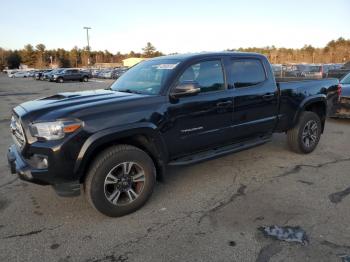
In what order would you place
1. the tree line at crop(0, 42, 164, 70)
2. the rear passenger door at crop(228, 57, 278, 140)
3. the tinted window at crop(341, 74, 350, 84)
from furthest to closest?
the tree line at crop(0, 42, 164, 70)
the tinted window at crop(341, 74, 350, 84)
the rear passenger door at crop(228, 57, 278, 140)

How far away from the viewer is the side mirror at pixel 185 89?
3.97 metres

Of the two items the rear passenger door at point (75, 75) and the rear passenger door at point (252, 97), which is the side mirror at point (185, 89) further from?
the rear passenger door at point (75, 75)

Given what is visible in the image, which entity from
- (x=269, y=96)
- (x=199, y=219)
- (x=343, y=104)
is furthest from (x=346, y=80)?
(x=199, y=219)

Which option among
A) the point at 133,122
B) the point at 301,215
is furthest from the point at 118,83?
the point at 301,215

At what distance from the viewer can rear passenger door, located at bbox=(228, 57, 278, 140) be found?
187 inches

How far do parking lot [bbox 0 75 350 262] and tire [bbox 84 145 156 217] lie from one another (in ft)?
0.51

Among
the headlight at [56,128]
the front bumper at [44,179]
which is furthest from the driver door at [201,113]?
the front bumper at [44,179]

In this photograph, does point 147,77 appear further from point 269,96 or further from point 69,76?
point 69,76

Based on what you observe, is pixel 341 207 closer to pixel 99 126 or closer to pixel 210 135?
pixel 210 135

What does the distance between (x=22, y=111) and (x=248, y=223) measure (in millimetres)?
2757

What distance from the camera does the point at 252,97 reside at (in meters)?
4.90

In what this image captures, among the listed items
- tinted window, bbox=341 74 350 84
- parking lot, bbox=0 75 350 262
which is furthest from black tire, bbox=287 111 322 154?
tinted window, bbox=341 74 350 84

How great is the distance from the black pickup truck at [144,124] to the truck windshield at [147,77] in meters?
0.02

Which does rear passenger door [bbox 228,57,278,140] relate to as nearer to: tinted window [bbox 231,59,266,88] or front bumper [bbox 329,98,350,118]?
tinted window [bbox 231,59,266,88]
